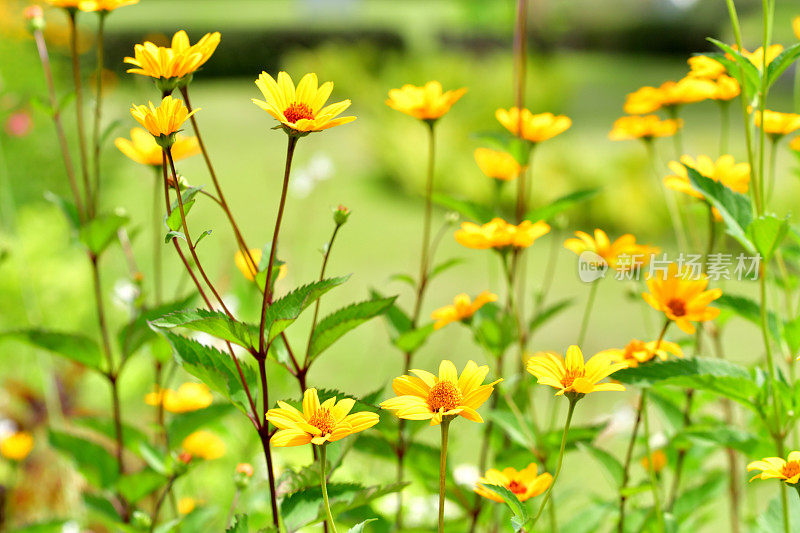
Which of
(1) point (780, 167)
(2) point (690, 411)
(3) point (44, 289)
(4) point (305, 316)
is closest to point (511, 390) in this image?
(2) point (690, 411)

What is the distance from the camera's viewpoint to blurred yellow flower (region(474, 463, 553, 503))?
14.7 inches

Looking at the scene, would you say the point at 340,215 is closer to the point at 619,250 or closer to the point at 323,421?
the point at 323,421

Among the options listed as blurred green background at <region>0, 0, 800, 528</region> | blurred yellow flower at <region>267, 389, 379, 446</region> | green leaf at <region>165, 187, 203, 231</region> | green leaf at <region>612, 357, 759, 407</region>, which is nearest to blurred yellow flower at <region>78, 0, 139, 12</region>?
blurred green background at <region>0, 0, 800, 528</region>

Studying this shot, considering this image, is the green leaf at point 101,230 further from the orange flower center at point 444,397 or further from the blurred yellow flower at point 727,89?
the blurred yellow flower at point 727,89

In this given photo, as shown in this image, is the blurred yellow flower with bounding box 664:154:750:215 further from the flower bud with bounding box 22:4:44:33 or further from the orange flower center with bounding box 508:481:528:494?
the flower bud with bounding box 22:4:44:33

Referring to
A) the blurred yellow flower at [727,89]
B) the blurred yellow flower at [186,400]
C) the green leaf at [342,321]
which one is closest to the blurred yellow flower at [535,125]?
the blurred yellow flower at [727,89]

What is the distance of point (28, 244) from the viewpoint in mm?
1457

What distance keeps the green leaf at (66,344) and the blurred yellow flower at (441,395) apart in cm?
31

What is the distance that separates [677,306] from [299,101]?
0.85 feet

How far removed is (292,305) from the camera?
36 cm

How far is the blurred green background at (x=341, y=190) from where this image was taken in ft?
4.35

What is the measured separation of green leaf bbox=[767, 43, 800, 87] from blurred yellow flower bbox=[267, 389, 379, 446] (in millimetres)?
312

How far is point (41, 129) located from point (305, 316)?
127 cm

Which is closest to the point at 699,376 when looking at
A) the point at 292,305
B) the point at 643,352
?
the point at 643,352
